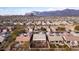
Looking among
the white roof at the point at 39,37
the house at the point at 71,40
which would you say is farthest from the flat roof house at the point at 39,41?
the house at the point at 71,40

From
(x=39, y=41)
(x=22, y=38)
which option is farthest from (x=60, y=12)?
(x=22, y=38)

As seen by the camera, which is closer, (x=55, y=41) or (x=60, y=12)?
(x=55, y=41)

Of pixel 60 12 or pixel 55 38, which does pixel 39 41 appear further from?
pixel 60 12

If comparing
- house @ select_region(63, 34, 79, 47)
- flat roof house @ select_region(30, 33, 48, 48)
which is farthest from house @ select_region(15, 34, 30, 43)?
house @ select_region(63, 34, 79, 47)

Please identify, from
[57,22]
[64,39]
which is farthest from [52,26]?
[64,39]

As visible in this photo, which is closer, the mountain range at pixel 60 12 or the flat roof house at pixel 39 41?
the flat roof house at pixel 39 41

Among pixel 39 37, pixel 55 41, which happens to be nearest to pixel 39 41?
pixel 39 37

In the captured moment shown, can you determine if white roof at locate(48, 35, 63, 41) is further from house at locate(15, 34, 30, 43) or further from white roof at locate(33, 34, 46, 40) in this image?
house at locate(15, 34, 30, 43)

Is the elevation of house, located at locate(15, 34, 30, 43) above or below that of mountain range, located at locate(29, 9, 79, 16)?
below

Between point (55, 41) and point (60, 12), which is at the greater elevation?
point (60, 12)

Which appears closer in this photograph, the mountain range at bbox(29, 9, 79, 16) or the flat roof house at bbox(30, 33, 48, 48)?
the flat roof house at bbox(30, 33, 48, 48)

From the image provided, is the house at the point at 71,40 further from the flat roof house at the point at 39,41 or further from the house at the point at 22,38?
the house at the point at 22,38
